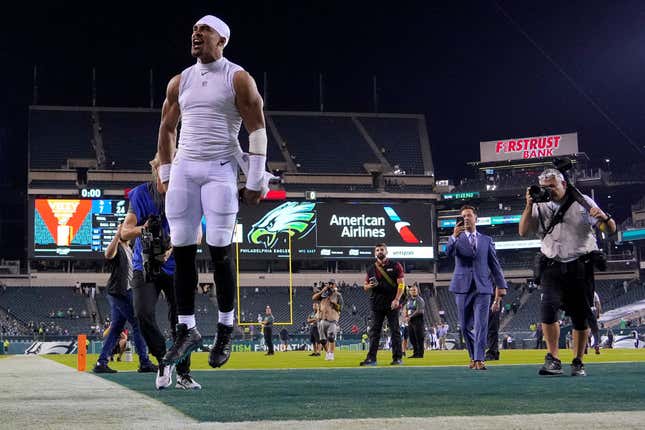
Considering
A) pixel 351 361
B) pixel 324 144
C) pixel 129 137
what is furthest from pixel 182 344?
pixel 324 144

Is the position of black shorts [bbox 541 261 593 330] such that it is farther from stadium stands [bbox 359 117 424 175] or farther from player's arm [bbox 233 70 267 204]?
stadium stands [bbox 359 117 424 175]

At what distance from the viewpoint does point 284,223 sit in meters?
55.9

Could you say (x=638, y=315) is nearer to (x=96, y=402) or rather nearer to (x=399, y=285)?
(x=399, y=285)

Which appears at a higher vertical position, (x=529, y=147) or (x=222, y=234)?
(x=529, y=147)

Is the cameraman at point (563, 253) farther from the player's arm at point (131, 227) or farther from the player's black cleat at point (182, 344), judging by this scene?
the player's black cleat at point (182, 344)

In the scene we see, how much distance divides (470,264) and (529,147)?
62.4 meters

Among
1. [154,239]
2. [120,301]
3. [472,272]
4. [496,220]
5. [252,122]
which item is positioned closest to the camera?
[252,122]

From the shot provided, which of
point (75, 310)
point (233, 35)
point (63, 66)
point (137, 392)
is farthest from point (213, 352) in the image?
point (63, 66)

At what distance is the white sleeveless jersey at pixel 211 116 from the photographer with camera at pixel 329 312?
11753 millimetres

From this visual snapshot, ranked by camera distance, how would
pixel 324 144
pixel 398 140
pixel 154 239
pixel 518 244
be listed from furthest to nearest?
pixel 518 244, pixel 398 140, pixel 324 144, pixel 154 239

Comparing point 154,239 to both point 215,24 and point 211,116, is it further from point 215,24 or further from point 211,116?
point 215,24

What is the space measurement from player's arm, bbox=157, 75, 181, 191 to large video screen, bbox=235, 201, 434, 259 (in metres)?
48.9

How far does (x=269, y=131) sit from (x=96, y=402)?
185 ft

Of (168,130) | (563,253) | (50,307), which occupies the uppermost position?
(168,130)
